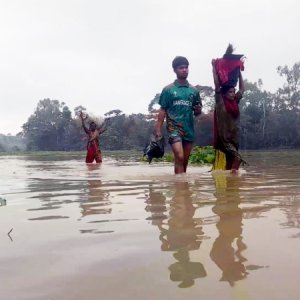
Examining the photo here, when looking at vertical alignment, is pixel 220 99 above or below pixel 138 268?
above

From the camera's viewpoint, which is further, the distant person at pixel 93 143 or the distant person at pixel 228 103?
the distant person at pixel 93 143

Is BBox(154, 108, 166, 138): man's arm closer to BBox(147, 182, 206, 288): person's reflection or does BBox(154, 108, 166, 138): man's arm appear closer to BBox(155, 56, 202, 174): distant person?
BBox(155, 56, 202, 174): distant person

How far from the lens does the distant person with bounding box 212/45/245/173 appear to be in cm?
597

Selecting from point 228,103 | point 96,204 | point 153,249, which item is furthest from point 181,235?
point 228,103

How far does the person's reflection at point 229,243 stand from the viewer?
4.59ft

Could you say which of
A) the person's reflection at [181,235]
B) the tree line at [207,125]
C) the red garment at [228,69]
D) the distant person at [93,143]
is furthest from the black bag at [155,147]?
the tree line at [207,125]

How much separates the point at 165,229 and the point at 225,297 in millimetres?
888

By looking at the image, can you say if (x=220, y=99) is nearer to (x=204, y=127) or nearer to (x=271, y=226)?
(x=271, y=226)

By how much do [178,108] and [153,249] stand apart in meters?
4.50

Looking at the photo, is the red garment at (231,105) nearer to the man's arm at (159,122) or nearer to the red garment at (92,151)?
the man's arm at (159,122)

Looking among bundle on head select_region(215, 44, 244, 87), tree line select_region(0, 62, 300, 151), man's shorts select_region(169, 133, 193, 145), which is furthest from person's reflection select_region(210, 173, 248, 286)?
tree line select_region(0, 62, 300, 151)

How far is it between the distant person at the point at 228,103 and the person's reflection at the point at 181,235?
3.14m

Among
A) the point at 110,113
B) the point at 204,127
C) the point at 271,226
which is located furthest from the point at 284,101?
the point at 271,226

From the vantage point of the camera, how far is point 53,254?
1.70 metres
